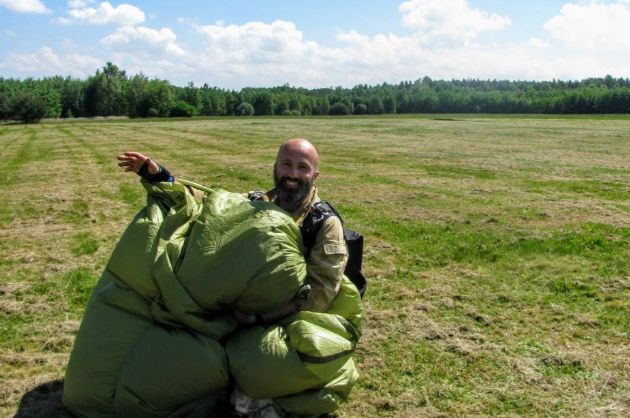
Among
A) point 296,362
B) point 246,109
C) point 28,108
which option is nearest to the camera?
point 296,362

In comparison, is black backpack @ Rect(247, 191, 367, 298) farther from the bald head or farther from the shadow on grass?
the shadow on grass

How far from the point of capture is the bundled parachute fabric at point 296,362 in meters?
3.21

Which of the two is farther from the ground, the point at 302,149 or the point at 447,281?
the point at 302,149

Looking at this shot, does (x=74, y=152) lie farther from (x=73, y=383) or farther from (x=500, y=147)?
(x=73, y=383)

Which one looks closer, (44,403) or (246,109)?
(44,403)

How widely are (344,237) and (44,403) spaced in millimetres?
2422

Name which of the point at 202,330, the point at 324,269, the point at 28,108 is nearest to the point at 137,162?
the point at 202,330

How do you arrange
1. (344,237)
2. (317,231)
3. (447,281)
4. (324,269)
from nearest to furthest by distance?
(324,269) → (317,231) → (344,237) → (447,281)

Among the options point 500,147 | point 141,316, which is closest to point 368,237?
point 141,316

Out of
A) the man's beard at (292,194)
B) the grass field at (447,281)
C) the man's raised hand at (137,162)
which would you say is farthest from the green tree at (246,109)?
the man's beard at (292,194)

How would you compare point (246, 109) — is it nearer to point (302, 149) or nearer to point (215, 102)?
point (215, 102)

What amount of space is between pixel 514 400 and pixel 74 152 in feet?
76.4

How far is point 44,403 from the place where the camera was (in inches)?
149

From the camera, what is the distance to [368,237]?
8523 mm
